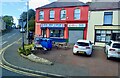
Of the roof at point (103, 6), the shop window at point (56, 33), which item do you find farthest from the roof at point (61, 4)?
the shop window at point (56, 33)

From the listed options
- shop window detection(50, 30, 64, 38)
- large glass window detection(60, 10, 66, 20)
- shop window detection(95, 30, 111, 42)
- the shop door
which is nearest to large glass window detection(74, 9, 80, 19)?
large glass window detection(60, 10, 66, 20)

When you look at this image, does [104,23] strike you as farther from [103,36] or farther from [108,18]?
[103,36]

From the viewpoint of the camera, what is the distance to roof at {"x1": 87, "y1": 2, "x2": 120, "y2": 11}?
25.6m

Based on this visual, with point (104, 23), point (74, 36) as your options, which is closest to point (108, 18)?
point (104, 23)

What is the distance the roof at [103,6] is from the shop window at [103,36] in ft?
10.9

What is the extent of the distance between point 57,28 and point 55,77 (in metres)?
21.2

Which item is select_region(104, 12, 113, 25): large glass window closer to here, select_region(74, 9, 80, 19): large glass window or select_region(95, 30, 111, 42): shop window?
select_region(95, 30, 111, 42): shop window

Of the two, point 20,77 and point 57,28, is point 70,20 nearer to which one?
point 57,28

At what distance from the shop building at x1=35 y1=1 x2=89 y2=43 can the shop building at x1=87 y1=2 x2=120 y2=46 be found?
1.63 metres

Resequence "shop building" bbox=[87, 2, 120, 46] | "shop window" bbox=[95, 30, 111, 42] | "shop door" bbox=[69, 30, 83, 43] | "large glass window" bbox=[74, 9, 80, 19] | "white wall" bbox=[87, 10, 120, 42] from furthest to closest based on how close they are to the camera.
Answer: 1. "large glass window" bbox=[74, 9, 80, 19]
2. "shop door" bbox=[69, 30, 83, 43]
3. "shop window" bbox=[95, 30, 111, 42]
4. "shop building" bbox=[87, 2, 120, 46]
5. "white wall" bbox=[87, 10, 120, 42]

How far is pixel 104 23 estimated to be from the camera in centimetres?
2592

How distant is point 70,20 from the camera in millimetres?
29250

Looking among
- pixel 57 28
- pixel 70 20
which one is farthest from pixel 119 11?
pixel 57 28

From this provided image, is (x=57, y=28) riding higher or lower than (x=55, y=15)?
lower
